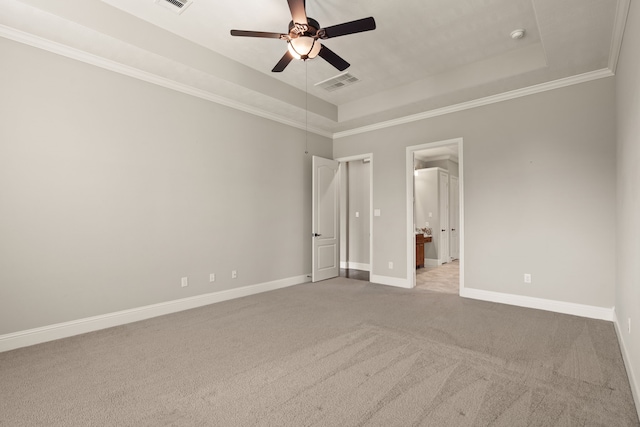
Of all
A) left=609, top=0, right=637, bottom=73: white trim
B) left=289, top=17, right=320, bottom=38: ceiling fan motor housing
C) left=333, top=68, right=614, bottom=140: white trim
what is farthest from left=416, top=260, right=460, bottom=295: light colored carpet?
left=289, top=17, right=320, bottom=38: ceiling fan motor housing

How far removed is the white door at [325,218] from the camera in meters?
5.89

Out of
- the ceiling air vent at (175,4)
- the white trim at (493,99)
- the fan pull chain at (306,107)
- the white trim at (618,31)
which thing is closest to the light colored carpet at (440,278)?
the white trim at (493,99)

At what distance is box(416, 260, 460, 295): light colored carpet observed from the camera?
212 inches

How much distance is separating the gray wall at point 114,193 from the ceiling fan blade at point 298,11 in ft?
7.59

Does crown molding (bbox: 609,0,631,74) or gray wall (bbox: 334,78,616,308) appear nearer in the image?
crown molding (bbox: 609,0,631,74)

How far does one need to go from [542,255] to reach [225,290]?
172 inches

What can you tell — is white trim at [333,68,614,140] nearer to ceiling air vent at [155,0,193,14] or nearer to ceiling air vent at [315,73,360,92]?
ceiling air vent at [315,73,360,92]

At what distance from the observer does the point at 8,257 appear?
2.94 metres

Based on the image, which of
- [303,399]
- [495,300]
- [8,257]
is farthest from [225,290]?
[495,300]

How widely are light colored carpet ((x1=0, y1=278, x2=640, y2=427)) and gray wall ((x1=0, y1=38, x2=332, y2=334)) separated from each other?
0.56m

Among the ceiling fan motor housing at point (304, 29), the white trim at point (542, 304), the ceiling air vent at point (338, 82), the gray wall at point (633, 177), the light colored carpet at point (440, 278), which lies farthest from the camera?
the light colored carpet at point (440, 278)

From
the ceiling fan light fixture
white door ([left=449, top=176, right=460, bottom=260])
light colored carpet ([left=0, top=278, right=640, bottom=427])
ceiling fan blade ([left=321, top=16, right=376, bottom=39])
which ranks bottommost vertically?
light colored carpet ([left=0, top=278, right=640, bottom=427])

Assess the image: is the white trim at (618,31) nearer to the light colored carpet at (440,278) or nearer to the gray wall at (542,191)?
the gray wall at (542,191)

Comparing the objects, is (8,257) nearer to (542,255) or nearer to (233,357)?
(233,357)
